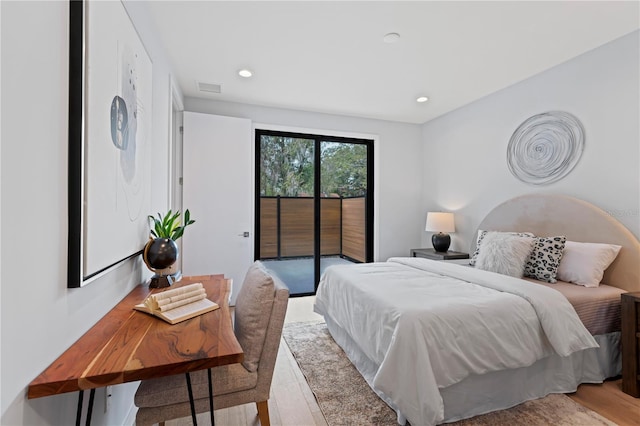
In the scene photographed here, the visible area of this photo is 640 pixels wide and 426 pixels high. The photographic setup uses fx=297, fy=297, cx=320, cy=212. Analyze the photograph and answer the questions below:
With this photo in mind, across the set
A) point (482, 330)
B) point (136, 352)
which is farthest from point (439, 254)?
point (136, 352)

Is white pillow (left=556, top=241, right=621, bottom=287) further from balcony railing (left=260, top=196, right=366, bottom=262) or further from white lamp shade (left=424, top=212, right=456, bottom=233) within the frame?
balcony railing (left=260, top=196, right=366, bottom=262)

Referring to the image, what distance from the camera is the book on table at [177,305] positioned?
4.17 ft

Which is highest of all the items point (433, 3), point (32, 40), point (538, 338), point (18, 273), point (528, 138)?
point (433, 3)

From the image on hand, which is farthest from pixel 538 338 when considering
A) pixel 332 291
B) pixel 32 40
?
pixel 32 40

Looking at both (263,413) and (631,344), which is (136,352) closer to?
(263,413)

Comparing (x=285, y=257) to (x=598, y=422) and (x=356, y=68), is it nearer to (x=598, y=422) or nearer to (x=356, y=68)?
(x=356, y=68)

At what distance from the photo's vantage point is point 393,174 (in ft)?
15.2

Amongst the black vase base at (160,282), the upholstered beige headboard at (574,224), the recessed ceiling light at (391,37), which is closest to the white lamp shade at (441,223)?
the upholstered beige headboard at (574,224)

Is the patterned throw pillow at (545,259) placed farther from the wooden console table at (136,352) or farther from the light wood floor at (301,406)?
the wooden console table at (136,352)

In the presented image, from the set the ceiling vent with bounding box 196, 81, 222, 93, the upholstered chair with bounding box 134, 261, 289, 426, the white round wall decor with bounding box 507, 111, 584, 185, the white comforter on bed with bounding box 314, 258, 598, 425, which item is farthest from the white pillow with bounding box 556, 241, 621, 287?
the ceiling vent with bounding box 196, 81, 222, 93

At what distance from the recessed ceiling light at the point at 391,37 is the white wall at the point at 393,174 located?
1877 millimetres

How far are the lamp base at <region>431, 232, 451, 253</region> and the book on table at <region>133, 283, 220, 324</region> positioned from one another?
10.7 feet

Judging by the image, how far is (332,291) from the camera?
269 cm

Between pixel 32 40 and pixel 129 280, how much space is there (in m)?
1.24
